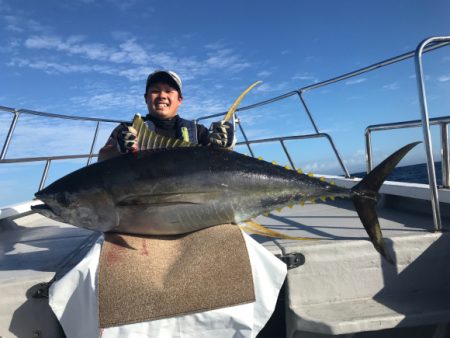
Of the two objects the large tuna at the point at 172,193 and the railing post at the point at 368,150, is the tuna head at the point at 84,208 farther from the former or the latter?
the railing post at the point at 368,150

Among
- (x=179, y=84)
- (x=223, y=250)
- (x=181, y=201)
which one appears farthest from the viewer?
(x=179, y=84)

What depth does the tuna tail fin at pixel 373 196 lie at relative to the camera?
216 centimetres

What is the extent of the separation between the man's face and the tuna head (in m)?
1.17

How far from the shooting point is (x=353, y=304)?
2152 millimetres

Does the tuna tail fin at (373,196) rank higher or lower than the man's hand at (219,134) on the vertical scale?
lower

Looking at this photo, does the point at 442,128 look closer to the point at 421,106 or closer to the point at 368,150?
the point at 421,106

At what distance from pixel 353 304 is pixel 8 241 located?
133 inches

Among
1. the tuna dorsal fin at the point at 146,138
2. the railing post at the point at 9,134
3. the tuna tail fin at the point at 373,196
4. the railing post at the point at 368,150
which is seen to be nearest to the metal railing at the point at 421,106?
the railing post at the point at 9,134

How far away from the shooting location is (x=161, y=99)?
308cm

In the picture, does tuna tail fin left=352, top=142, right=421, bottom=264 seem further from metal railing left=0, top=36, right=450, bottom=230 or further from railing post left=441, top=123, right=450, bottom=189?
railing post left=441, top=123, right=450, bottom=189

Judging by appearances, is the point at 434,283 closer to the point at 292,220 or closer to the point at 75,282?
the point at 292,220

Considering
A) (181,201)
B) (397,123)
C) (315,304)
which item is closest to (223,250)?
(181,201)

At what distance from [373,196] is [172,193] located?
1.43m

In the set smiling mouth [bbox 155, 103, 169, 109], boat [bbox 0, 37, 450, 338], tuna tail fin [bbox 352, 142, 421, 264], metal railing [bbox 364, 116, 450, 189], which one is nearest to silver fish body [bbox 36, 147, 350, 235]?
tuna tail fin [bbox 352, 142, 421, 264]
